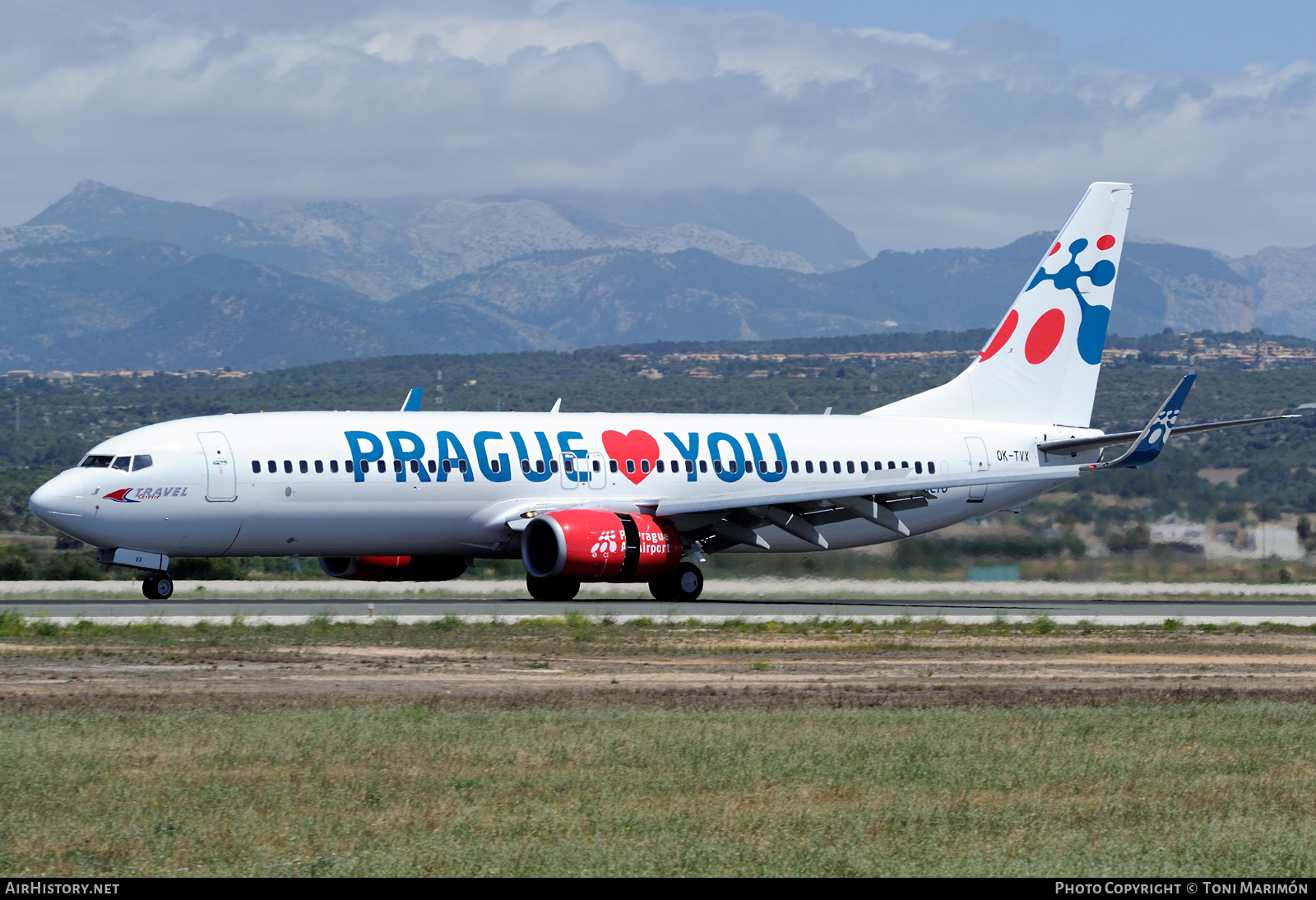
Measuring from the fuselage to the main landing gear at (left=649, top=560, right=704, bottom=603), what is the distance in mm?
1475

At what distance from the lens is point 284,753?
51.0 feet

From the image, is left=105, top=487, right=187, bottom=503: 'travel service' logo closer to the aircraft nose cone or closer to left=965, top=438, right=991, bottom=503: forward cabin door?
the aircraft nose cone

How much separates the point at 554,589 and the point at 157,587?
8.51 metres

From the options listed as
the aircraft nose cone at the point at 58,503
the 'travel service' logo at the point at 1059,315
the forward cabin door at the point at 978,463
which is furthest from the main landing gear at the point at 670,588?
the 'travel service' logo at the point at 1059,315

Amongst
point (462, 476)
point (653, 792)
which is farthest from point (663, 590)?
point (653, 792)

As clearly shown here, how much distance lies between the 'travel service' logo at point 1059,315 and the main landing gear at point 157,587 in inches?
874

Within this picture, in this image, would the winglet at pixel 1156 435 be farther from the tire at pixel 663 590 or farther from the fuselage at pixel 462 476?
the tire at pixel 663 590

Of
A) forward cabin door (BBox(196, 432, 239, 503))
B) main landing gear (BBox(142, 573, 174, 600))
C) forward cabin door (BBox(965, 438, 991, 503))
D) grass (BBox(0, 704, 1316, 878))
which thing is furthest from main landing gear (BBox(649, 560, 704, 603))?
grass (BBox(0, 704, 1316, 878))

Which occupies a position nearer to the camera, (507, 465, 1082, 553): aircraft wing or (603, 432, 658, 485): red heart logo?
(507, 465, 1082, 553): aircraft wing

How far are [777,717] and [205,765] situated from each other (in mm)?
6559

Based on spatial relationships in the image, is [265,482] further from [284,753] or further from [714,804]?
[714,804]

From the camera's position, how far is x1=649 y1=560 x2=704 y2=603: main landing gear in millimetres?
Answer: 38625

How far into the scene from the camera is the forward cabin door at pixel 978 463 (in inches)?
1702
